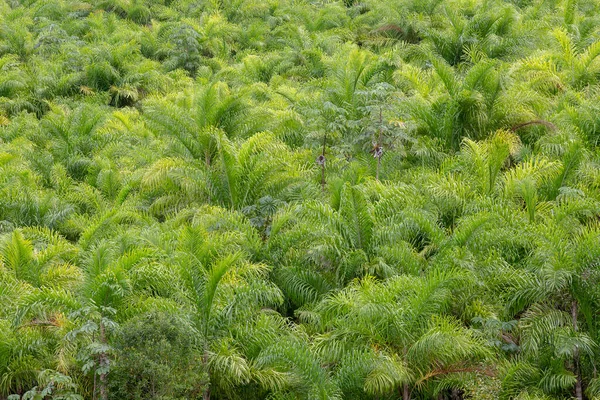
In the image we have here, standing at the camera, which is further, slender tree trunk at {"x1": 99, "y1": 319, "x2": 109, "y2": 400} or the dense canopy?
the dense canopy

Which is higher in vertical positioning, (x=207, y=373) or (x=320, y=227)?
(x=320, y=227)

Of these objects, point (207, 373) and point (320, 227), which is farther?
point (320, 227)

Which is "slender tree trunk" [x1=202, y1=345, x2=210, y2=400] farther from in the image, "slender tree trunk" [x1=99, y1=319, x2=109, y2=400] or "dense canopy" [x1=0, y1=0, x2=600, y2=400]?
"slender tree trunk" [x1=99, y1=319, x2=109, y2=400]

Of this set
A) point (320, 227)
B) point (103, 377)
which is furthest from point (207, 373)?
point (320, 227)

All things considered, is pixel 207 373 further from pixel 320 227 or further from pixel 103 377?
pixel 320 227

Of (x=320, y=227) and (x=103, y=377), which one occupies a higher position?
(x=320, y=227)

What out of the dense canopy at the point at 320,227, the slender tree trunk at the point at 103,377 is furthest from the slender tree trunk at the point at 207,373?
the slender tree trunk at the point at 103,377

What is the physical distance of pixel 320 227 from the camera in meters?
9.88

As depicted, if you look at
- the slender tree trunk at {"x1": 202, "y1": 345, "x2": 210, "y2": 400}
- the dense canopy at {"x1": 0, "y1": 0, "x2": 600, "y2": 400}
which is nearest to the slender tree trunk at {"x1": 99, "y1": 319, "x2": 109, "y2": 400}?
the dense canopy at {"x1": 0, "y1": 0, "x2": 600, "y2": 400}

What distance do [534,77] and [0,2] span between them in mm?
19517

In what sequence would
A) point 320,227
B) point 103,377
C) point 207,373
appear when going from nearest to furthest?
point 103,377 → point 207,373 → point 320,227

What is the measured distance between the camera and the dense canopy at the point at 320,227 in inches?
306

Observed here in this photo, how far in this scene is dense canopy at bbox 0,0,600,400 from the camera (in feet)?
25.5

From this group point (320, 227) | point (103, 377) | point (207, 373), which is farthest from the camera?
point (320, 227)
